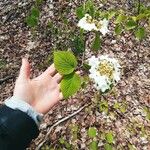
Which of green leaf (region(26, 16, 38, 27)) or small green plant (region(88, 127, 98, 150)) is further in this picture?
green leaf (region(26, 16, 38, 27))

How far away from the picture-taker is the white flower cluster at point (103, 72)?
8.36 feet

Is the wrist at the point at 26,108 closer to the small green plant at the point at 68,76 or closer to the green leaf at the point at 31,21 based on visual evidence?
the small green plant at the point at 68,76

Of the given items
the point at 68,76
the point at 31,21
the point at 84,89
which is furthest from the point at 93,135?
the point at 31,21

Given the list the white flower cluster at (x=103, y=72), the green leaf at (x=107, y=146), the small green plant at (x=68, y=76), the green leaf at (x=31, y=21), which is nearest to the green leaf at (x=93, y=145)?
the green leaf at (x=107, y=146)

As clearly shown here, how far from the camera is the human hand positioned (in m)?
3.10

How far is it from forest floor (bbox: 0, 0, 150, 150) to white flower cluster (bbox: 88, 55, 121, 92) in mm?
2297

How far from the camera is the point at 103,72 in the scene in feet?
8.50

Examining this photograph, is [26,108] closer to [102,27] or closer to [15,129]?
[15,129]

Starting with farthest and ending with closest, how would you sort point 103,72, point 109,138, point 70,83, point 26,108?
point 109,138 < point 26,108 < point 103,72 < point 70,83

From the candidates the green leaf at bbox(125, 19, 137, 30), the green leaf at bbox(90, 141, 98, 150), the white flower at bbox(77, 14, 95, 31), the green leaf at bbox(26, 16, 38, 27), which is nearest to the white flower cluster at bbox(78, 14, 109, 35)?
the white flower at bbox(77, 14, 95, 31)

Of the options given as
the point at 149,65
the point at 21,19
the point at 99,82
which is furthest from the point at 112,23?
the point at 99,82

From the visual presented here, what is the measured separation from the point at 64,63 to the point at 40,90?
929mm

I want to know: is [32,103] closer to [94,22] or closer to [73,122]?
[94,22]

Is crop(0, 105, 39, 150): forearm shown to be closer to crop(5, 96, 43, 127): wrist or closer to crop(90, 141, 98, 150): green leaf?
crop(5, 96, 43, 127): wrist
